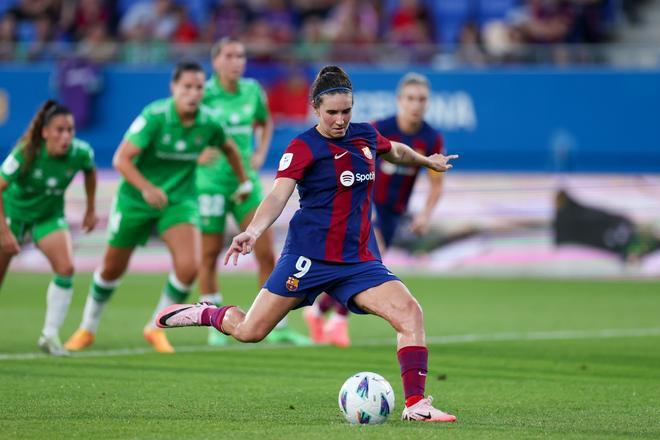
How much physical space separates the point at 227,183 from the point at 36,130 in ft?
7.73

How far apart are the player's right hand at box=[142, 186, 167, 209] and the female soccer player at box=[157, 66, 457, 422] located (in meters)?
3.05

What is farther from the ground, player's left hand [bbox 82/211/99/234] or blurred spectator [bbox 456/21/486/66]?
blurred spectator [bbox 456/21/486/66]

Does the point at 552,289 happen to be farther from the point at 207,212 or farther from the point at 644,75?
the point at 207,212

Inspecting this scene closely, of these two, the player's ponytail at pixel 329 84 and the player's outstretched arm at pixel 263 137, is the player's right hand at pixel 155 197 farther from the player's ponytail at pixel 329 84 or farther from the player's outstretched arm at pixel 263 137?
the player's ponytail at pixel 329 84

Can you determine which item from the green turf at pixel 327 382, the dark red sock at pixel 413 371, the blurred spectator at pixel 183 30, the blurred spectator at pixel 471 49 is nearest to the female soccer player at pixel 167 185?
the green turf at pixel 327 382

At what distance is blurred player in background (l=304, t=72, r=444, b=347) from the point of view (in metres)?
12.1

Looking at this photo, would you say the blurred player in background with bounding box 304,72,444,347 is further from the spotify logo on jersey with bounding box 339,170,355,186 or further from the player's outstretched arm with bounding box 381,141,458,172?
the spotify logo on jersey with bounding box 339,170,355,186

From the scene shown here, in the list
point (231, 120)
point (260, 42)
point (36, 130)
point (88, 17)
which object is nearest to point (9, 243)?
point (36, 130)

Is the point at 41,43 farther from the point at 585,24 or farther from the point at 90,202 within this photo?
the point at 90,202

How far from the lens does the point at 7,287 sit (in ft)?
59.3

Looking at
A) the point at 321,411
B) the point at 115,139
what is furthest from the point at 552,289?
the point at 321,411

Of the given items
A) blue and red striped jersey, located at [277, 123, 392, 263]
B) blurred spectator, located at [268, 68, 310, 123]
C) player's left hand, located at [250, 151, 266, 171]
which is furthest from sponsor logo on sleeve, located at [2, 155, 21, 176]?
blurred spectator, located at [268, 68, 310, 123]

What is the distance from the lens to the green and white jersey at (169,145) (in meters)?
11.2

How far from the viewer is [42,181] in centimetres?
1088
